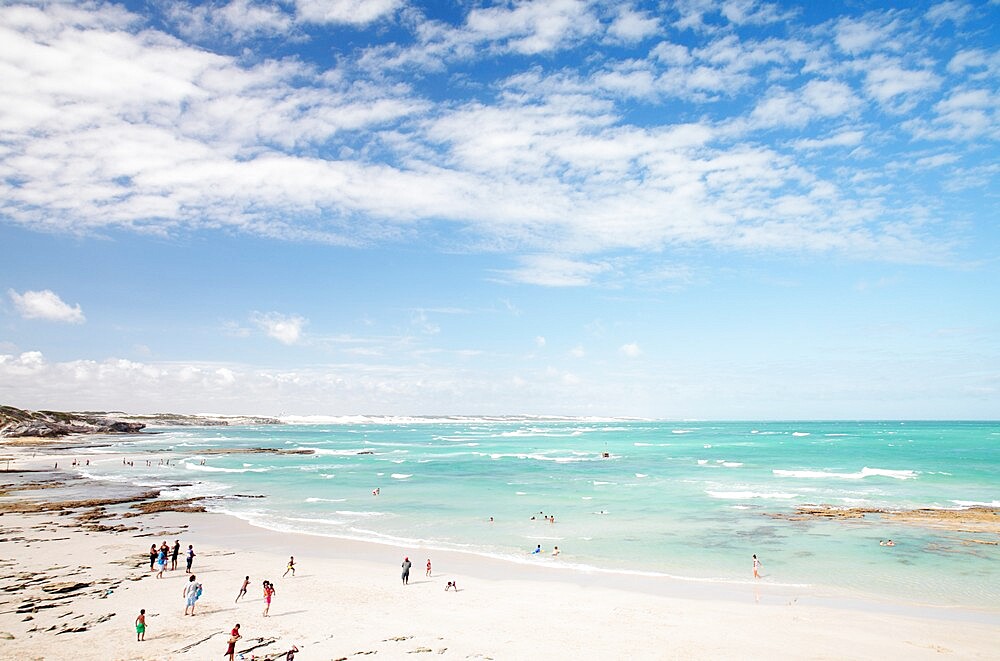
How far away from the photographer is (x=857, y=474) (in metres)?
59.2

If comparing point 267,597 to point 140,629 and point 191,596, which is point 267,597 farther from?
point 140,629

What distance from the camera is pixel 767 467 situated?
67875 millimetres

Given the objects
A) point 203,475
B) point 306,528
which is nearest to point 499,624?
point 306,528

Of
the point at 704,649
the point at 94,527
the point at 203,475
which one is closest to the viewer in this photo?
the point at 704,649

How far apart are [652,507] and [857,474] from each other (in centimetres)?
3273

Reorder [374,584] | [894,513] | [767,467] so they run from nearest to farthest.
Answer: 1. [374,584]
2. [894,513]
3. [767,467]

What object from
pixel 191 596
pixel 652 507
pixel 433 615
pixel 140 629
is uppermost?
pixel 191 596

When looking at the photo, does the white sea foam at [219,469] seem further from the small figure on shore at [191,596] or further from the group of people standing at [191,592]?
the small figure on shore at [191,596]

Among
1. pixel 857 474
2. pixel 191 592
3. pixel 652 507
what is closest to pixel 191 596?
pixel 191 592

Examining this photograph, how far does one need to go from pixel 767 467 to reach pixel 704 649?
58.5m

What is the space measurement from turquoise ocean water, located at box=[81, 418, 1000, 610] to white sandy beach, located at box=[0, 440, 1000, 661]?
252cm

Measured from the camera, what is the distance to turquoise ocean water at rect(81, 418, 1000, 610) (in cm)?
2470

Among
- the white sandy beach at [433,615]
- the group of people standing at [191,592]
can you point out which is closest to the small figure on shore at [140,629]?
the group of people standing at [191,592]

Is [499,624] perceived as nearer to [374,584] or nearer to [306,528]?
[374,584]
